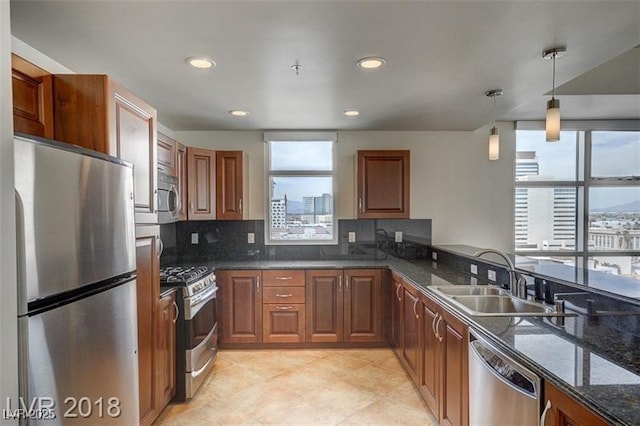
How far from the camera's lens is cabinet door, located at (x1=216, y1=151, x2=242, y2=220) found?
3.80 m

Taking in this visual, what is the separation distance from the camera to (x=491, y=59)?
213 centimetres

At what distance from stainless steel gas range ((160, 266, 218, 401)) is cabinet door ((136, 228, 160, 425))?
33 centimetres

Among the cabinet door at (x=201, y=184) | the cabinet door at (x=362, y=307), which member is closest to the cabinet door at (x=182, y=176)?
the cabinet door at (x=201, y=184)

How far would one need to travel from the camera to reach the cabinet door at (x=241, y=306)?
3.52 metres

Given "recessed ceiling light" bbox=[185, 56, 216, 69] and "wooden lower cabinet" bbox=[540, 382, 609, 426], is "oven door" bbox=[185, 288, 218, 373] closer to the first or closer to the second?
"recessed ceiling light" bbox=[185, 56, 216, 69]

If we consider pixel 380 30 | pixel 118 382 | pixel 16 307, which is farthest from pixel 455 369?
pixel 16 307

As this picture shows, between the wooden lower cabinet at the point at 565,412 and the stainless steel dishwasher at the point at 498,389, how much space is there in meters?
0.05

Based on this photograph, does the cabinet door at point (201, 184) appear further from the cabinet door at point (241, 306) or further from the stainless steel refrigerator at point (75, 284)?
the stainless steel refrigerator at point (75, 284)

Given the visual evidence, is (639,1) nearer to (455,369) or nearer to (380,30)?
(380,30)

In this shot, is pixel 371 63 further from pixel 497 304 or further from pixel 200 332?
pixel 200 332

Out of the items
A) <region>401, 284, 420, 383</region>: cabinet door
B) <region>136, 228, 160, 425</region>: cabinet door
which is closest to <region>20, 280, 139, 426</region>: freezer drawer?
<region>136, 228, 160, 425</region>: cabinet door

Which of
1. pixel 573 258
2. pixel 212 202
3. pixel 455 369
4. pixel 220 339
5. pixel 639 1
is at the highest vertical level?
pixel 639 1

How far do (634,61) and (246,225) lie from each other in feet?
13.1

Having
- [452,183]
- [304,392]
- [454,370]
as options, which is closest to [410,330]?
[454,370]
